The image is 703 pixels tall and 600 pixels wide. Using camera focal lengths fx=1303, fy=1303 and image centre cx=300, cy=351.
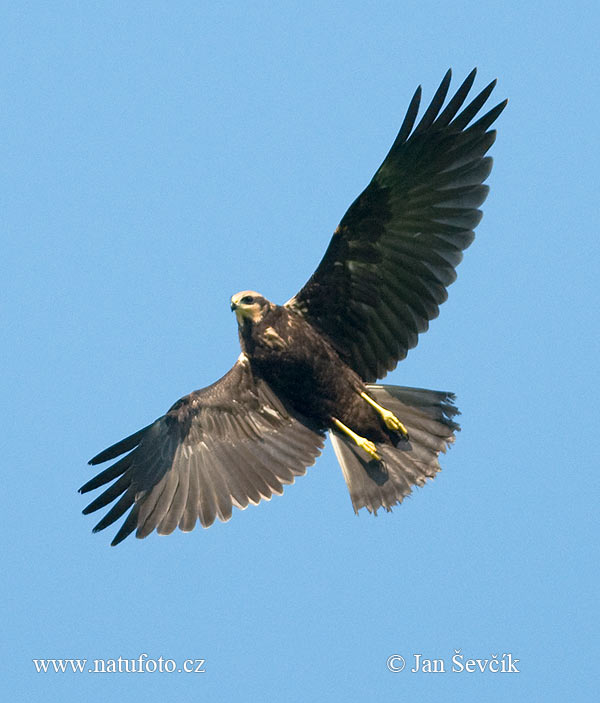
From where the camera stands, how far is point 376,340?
9969mm

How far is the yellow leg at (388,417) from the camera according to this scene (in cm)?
998

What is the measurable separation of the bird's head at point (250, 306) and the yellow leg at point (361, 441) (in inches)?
41.3

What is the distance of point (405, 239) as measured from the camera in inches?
380

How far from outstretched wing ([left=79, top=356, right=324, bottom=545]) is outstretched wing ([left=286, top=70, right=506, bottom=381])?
898mm

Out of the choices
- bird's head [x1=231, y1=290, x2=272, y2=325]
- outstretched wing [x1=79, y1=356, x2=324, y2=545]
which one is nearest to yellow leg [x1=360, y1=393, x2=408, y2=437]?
outstretched wing [x1=79, y1=356, x2=324, y2=545]

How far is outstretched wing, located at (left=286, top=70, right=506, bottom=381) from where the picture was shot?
9.36m

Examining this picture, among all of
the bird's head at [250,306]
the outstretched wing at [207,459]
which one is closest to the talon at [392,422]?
the outstretched wing at [207,459]

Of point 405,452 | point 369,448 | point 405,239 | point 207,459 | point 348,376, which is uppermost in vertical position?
point 207,459

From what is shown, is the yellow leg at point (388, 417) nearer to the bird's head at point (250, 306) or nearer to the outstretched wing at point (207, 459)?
the outstretched wing at point (207, 459)

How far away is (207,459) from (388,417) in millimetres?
1613

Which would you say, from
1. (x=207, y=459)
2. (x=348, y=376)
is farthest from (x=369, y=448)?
(x=207, y=459)

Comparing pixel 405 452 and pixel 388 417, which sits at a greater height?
pixel 388 417

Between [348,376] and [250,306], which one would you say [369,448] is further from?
[250,306]

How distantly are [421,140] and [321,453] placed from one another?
2.68m
